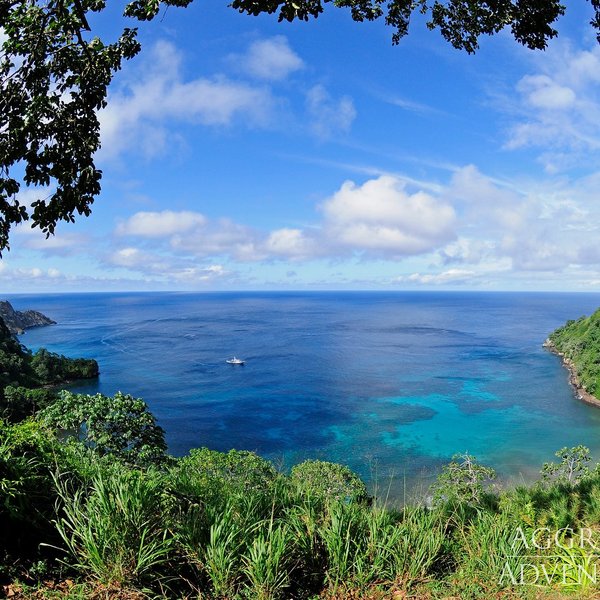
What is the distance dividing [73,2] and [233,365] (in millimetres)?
70473

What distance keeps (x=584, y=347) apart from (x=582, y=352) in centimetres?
136

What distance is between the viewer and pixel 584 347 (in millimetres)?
66062

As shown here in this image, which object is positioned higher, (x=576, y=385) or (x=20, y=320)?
(x=20, y=320)

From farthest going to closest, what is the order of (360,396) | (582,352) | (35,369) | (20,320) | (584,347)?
(20,320) < (584,347) < (582,352) < (360,396) < (35,369)

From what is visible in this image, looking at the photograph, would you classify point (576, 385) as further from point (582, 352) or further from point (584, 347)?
point (584, 347)

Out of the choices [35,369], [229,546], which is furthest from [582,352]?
[35,369]

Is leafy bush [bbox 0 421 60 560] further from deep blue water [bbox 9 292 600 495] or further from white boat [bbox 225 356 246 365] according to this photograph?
white boat [bbox 225 356 246 365]

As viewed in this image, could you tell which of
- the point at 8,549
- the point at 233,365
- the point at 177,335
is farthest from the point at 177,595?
the point at 177,335

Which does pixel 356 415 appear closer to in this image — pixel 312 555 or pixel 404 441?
pixel 404 441

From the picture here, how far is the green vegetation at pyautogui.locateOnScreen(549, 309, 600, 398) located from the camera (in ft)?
178

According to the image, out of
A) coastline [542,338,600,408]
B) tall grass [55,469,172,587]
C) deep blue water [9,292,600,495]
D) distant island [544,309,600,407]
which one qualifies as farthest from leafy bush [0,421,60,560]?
distant island [544,309,600,407]

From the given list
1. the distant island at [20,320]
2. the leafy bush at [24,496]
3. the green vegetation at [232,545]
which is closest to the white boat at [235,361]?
the green vegetation at [232,545]

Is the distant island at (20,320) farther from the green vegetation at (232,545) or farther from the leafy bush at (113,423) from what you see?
the green vegetation at (232,545)

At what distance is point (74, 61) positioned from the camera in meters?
4.66
